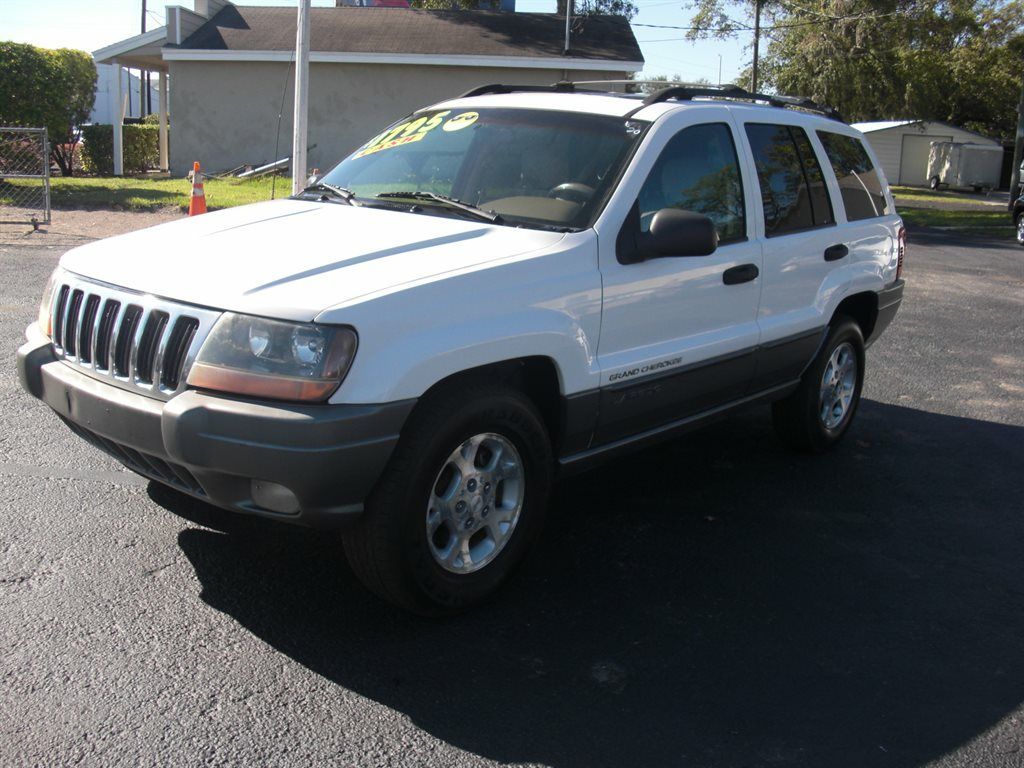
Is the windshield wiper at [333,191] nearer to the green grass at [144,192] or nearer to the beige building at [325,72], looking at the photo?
the green grass at [144,192]

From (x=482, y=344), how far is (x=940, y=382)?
18.3 feet

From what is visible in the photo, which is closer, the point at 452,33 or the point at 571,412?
the point at 571,412

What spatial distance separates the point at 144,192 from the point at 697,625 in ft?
59.6

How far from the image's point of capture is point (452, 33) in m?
25.9

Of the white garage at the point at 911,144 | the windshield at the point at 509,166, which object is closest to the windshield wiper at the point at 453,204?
the windshield at the point at 509,166

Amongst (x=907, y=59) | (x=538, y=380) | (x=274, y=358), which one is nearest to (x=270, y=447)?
(x=274, y=358)

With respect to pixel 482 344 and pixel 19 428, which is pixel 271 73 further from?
pixel 482 344

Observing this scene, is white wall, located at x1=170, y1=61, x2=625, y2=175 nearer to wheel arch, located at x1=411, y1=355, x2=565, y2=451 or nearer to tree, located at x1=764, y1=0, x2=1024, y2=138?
wheel arch, located at x1=411, y1=355, x2=565, y2=451

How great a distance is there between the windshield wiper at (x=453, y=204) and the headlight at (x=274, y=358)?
3.99 feet

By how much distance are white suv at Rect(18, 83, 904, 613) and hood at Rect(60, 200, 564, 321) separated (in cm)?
1

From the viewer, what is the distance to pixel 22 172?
56.3 feet

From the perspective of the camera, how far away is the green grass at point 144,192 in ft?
57.3

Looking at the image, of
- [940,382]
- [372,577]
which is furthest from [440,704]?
[940,382]

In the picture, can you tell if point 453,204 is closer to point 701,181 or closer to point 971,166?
point 701,181
